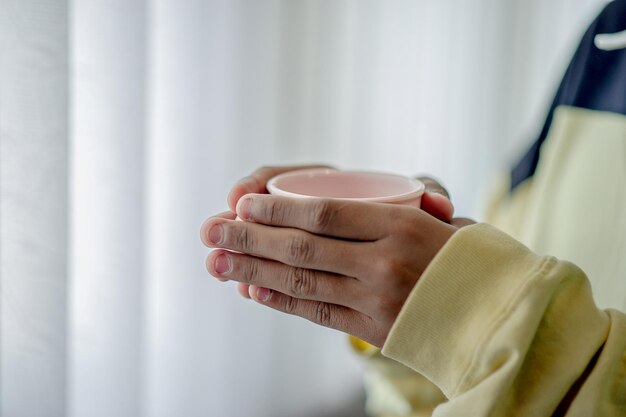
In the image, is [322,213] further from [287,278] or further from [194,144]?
[194,144]

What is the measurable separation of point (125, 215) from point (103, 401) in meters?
0.23

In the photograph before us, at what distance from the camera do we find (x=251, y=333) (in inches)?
43.0

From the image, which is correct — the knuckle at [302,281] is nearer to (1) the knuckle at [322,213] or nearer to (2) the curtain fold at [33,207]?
(1) the knuckle at [322,213]

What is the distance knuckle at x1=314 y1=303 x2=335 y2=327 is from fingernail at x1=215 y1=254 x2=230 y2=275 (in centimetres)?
8

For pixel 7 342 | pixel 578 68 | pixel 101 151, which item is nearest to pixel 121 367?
pixel 7 342

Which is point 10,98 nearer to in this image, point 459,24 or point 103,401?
point 103,401

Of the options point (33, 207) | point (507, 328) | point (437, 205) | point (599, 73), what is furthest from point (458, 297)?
Result: point (599, 73)

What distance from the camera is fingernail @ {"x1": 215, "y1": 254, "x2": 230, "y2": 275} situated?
0.56 metres

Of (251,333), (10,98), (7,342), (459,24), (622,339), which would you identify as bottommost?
(251,333)

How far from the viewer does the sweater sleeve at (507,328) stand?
19.4 inches

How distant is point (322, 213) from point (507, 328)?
161 mm

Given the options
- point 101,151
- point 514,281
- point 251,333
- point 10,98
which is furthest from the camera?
point 251,333

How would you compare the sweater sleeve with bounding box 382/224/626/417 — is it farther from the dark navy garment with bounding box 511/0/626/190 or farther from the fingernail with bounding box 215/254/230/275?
the dark navy garment with bounding box 511/0/626/190

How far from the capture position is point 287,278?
0.54 m
